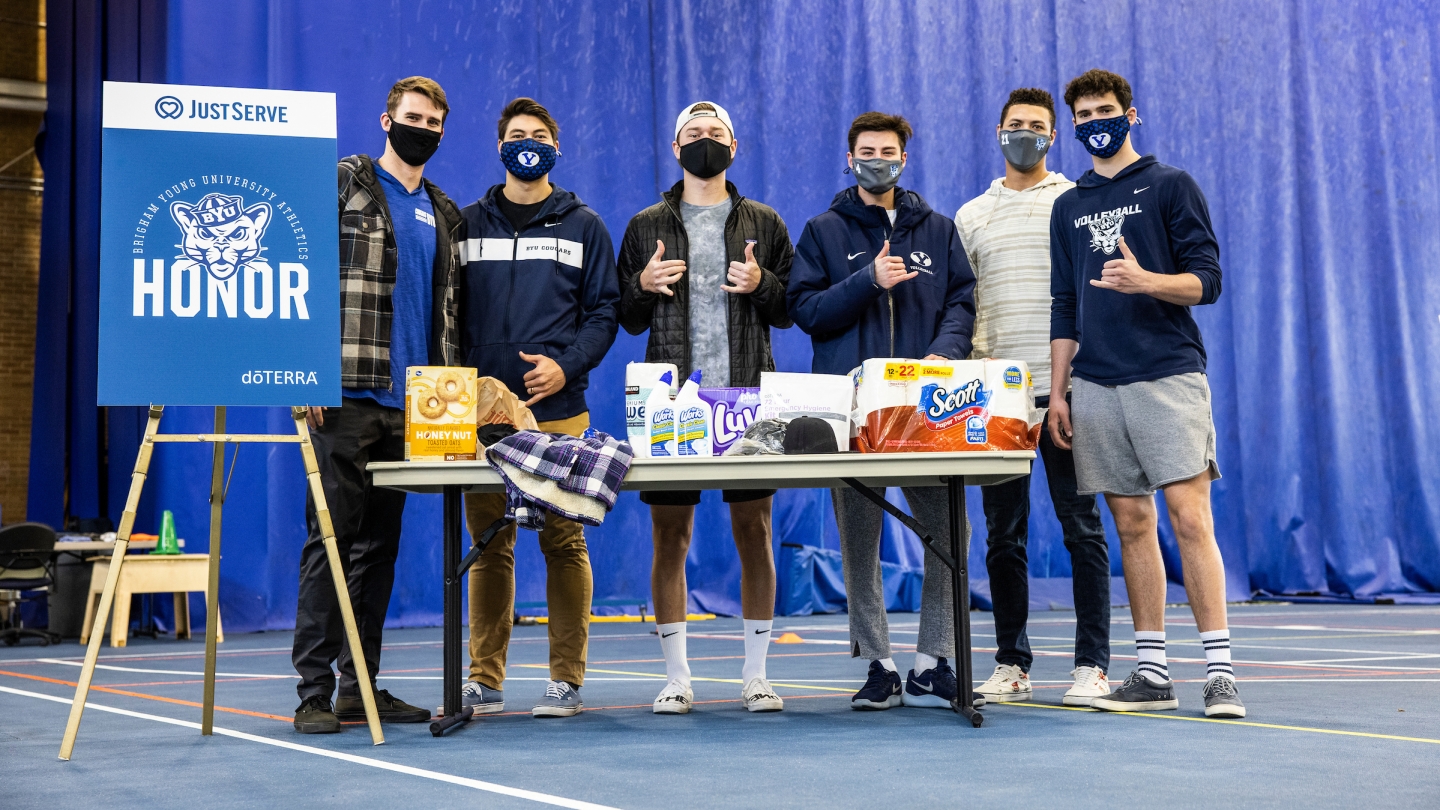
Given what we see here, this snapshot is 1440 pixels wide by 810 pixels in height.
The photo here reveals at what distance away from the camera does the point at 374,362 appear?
9.74 ft

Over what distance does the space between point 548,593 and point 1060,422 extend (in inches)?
52.6

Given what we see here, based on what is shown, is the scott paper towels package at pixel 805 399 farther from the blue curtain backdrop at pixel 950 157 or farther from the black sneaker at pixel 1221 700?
the blue curtain backdrop at pixel 950 157

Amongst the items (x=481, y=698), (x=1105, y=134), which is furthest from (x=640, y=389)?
(x=1105, y=134)

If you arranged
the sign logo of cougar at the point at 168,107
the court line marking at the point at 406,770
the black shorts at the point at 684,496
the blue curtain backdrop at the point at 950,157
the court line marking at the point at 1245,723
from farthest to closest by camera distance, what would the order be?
the blue curtain backdrop at the point at 950,157 < the black shorts at the point at 684,496 < the sign logo of cougar at the point at 168,107 < the court line marking at the point at 1245,723 < the court line marking at the point at 406,770

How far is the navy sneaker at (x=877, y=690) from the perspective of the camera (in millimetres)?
3086

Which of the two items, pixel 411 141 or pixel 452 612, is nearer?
pixel 452 612

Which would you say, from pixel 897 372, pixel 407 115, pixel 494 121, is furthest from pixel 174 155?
pixel 494 121

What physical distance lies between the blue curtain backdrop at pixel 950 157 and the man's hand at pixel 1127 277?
5.38m

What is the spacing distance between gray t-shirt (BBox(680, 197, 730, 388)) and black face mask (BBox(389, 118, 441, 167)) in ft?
2.33

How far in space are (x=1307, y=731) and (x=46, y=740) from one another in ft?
9.09

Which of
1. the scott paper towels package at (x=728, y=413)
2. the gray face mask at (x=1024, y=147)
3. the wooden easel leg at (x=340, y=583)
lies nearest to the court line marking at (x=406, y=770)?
the wooden easel leg at (x=340, y=583)

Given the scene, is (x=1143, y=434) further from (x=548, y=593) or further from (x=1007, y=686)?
(x=548, y=593)

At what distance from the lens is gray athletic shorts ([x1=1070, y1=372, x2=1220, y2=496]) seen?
2885 millimetres

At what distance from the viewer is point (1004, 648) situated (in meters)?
3.33
